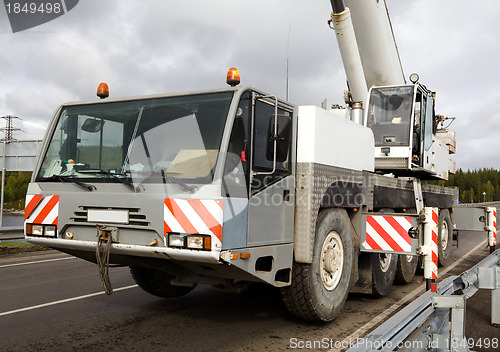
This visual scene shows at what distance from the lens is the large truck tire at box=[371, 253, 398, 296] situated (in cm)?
619

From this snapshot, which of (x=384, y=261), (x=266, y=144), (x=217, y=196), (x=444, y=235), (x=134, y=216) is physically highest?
(x=266, y=144)

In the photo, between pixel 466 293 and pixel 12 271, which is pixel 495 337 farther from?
pixel 12 271

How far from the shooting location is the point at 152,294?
19.7 ft

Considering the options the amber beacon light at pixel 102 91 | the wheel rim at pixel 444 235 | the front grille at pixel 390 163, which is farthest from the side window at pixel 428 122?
the amber beacon light at pixel 102 91

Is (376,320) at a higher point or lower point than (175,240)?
lower

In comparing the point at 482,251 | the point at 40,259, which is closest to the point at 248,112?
the point at 40,259

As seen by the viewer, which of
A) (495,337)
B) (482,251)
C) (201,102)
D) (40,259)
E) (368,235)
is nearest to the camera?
(201,102)

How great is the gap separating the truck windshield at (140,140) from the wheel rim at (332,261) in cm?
185

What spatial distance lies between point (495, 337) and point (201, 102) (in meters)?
3.93

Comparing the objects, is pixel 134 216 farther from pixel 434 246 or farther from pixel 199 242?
pixel 434 246

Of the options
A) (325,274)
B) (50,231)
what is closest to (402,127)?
(325,274)

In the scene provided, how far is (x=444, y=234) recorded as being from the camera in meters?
9.92

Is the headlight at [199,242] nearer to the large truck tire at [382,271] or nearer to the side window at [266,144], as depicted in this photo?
the side window at [266,144]

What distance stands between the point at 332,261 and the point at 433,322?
5.99 feet
